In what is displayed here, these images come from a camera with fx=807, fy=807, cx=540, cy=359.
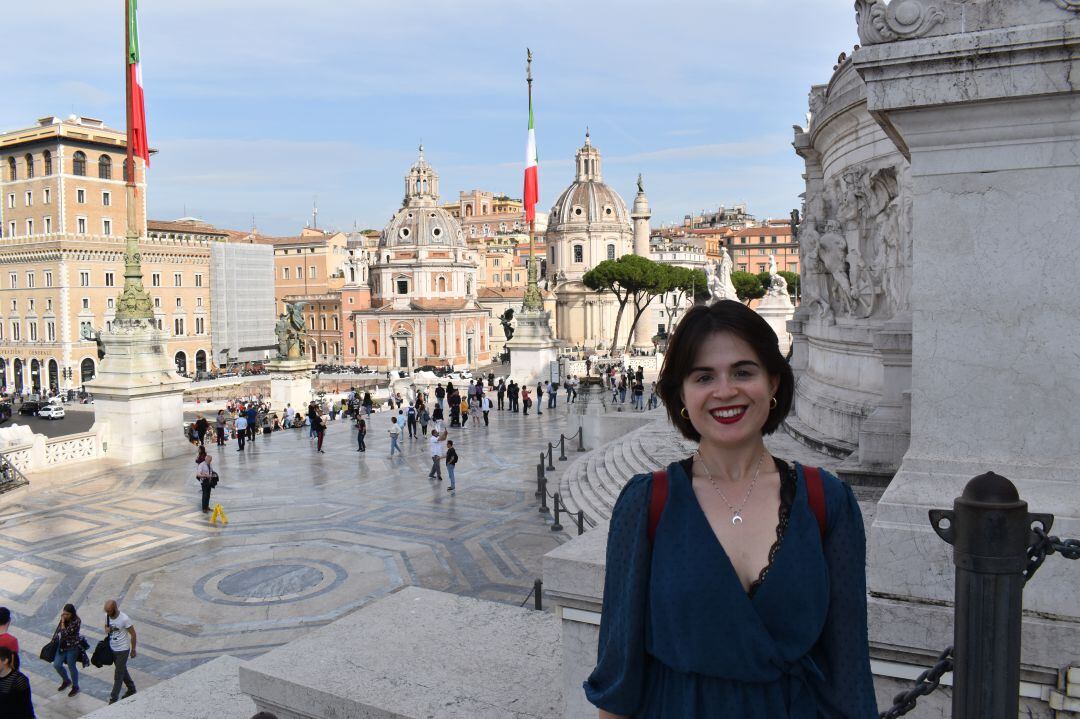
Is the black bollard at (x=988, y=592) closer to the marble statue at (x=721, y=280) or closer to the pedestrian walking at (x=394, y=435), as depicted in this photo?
the pedestrian walking at (x=394, y=435)

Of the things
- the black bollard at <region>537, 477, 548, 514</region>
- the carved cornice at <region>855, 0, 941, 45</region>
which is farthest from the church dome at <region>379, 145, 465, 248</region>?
the carved cornice at <region>855, 0, 941, 45</region>

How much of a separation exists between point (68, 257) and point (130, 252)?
43539 millimetres

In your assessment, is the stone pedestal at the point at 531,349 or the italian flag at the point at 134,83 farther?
the stone pedestal at the point at 531,349

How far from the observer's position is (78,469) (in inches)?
635

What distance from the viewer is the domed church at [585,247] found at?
69562mm

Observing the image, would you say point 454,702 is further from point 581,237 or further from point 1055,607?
Answer: point 581,237

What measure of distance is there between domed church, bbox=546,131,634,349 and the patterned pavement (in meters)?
53.1

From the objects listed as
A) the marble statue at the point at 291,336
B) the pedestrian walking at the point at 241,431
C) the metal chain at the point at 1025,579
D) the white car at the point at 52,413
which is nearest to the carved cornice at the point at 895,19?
the metal chain at the point at 1025,579

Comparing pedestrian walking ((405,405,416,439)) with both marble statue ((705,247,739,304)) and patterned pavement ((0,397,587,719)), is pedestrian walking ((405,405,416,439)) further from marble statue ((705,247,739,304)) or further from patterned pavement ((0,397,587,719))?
marble statue ((705,247,739,304))

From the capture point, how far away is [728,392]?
1.79 m

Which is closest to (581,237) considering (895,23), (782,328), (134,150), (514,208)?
(514,208)

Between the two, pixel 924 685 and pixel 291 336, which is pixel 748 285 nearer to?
pixel 291 336

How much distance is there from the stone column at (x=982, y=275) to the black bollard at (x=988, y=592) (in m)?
0.88

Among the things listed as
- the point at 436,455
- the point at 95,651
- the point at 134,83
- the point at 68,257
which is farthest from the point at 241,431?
the point at 68,257
